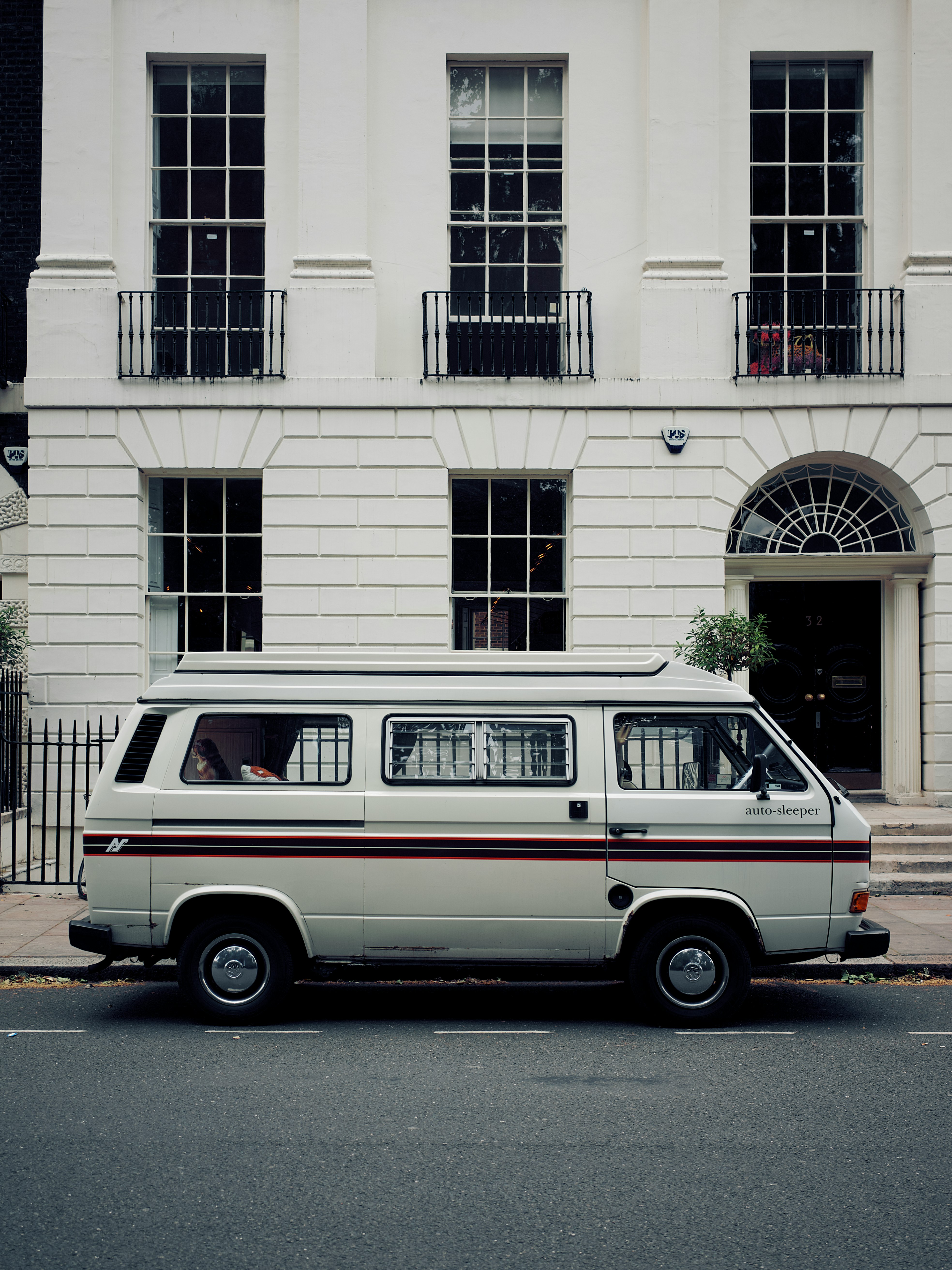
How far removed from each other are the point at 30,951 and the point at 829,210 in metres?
12.4

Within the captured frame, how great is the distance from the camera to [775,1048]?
20.6 feet

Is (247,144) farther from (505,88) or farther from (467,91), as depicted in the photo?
(505,88)

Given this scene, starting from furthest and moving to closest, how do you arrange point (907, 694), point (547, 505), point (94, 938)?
point (547, 505), point (907, 694), point (94, 938)

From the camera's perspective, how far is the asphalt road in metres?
3.90

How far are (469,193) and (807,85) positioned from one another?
4551 mm

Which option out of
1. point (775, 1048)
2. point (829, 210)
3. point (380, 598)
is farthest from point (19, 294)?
point (775, 1048)

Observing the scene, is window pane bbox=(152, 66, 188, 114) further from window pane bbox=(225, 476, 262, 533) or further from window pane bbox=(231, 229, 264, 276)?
window pane bbox=(225, 476, 262, 533)

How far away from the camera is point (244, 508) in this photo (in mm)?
13266

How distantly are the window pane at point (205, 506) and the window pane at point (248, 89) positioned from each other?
4.75m

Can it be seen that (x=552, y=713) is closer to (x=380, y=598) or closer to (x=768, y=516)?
(x=380, y=598)

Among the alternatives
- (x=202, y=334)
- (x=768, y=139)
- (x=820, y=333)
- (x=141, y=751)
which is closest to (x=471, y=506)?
(x=202, y=334)

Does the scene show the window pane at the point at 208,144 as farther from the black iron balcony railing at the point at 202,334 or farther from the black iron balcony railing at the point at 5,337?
the black iron balcony railing at the point at 5,337

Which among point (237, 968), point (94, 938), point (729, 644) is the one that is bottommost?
point (237, 968)

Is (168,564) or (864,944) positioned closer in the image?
(864,944)
